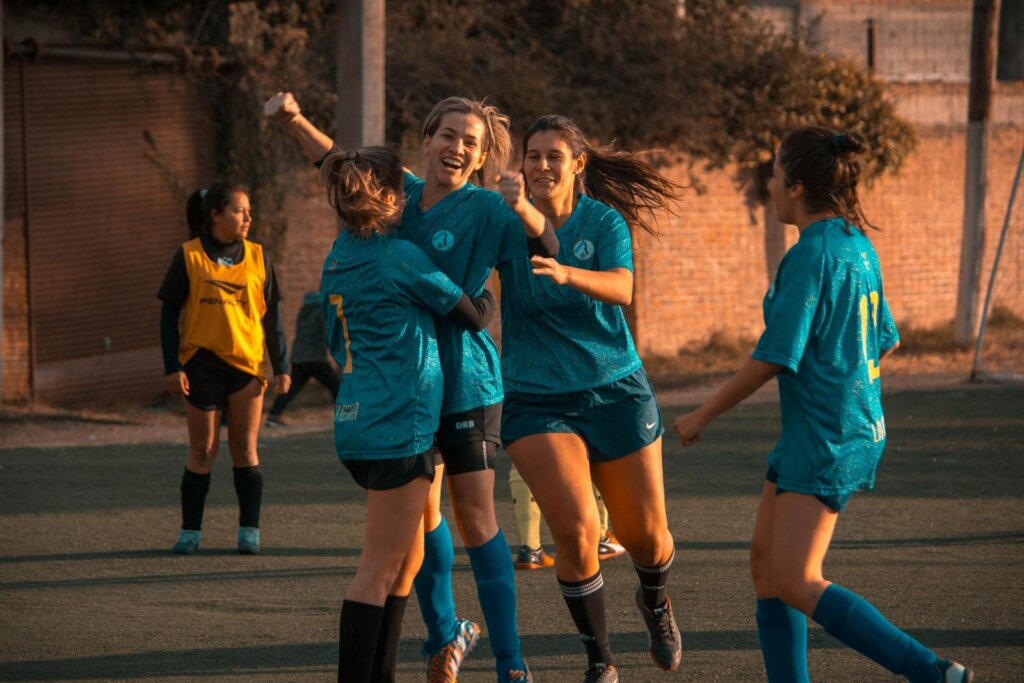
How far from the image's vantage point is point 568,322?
5336 mm

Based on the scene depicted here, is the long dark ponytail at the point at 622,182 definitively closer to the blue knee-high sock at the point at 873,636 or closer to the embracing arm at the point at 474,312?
the embracing arm at the point at 474,312

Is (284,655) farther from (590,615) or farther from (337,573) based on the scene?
(337,573)

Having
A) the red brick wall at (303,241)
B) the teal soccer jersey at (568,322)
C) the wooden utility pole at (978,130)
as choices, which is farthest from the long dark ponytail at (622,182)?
the wooden utility pole at (978,130)

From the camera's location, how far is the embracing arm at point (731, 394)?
14.4 feet

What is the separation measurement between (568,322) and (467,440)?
674mm

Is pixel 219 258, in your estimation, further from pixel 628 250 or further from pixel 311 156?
pixel 628 250

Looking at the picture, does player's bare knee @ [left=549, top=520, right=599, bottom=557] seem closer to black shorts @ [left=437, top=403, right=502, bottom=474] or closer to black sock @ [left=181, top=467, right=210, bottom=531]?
black shorts @ [left=437, top=403, right=502, bottom=474]

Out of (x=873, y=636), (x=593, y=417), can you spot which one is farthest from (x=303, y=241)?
(x=873, y=636)

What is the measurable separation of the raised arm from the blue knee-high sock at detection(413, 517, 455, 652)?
148cm

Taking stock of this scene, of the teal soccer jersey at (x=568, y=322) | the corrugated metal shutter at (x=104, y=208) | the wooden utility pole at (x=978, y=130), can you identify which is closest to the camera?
the teal soccer jersey at (x=568, y=322)

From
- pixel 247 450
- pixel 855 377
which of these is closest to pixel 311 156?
pixel 855 377

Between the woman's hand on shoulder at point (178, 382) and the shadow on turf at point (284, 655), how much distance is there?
2.20 m

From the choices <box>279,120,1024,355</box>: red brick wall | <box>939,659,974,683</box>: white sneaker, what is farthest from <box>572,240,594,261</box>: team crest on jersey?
<box>279,120,1024,355</box>: red brick wall

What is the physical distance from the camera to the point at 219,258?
315 inches
